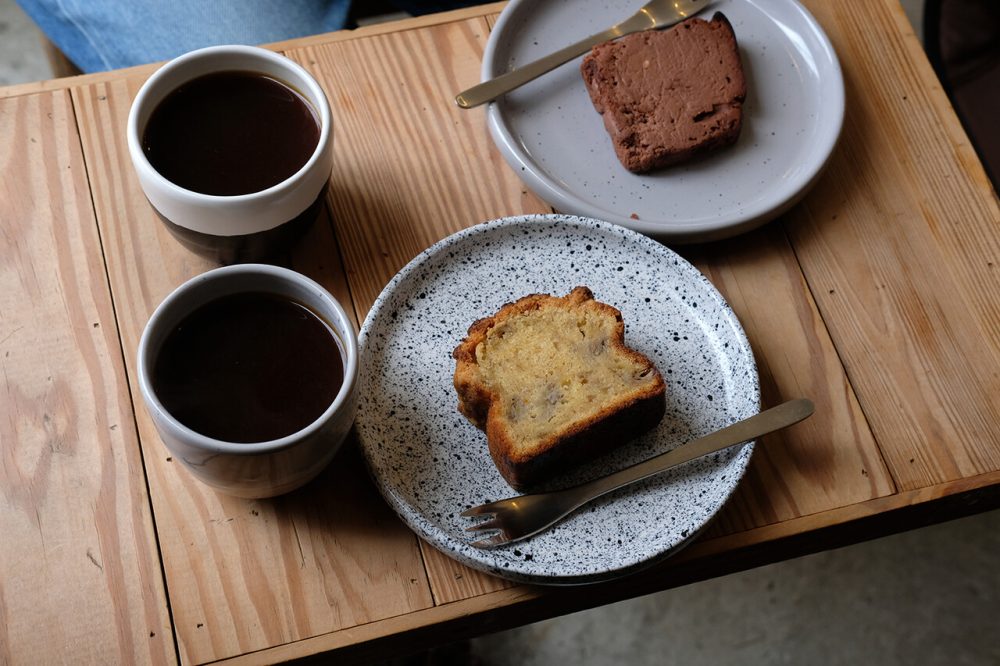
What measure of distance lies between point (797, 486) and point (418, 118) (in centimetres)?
59

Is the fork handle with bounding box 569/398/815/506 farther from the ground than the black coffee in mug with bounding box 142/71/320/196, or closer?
closer

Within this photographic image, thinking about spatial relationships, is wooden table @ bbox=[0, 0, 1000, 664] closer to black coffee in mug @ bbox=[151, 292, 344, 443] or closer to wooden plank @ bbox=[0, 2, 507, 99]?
wooden plank @ bbox=[0, 2, 507, 99]

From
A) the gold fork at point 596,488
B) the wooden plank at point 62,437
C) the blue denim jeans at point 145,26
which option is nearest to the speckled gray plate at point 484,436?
the gold fork at point 596,488

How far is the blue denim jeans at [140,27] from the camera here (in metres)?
1.32

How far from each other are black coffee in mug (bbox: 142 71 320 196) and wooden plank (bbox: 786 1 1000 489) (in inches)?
22.4

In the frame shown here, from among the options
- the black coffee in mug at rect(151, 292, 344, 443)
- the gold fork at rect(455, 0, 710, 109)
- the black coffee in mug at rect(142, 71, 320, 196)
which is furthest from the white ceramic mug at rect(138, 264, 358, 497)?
the gold fork at rect(455, 0, 710, 109)

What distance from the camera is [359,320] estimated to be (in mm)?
1030

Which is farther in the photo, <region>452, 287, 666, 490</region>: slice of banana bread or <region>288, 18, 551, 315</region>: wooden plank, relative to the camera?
<region>288, 18, 551, 315</region>: wooden plank

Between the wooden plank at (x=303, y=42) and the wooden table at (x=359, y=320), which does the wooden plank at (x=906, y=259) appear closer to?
the wooden table at (x=359, y=320)

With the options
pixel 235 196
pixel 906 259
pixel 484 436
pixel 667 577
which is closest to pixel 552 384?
pixel 484 436

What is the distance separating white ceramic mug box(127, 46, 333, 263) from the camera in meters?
0.89

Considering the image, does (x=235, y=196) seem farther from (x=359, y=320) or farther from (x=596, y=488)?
(x=596, y=488)

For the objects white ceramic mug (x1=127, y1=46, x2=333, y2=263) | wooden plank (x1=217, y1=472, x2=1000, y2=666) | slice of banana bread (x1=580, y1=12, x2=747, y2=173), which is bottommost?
wooden plank (x1=217, y1=472, x2=1000, y2=666)

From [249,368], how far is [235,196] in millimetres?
170
